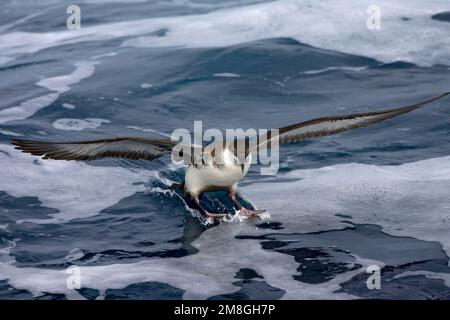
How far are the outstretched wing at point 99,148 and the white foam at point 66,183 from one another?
98cm

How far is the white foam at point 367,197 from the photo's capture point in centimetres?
873

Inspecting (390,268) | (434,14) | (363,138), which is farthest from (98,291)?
(434,14)

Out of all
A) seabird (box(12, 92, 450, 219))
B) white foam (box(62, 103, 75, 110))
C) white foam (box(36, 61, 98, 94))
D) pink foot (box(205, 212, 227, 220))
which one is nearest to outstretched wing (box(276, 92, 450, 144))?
seabird (box(12, 92, 450, 219))

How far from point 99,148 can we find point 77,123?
14.2 ft

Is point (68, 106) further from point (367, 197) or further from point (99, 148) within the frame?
point (367, 197)

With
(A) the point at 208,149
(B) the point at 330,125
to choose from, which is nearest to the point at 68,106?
(A) the point at 208,149

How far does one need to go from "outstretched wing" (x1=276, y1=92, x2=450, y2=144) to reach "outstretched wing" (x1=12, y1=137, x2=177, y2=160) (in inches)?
51.8

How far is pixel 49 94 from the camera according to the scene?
14.3 metres

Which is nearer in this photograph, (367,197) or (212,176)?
(212,176)

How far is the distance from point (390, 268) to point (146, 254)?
8.31 feet

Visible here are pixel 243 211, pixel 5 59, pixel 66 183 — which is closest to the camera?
pixel 243 211

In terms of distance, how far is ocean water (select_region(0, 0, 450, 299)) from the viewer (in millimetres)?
7559

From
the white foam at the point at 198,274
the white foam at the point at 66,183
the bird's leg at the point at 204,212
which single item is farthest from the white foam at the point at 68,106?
the white foam at the point at 198,274

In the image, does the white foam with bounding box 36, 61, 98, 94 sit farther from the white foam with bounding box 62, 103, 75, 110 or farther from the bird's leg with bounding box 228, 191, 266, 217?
the bird's leg with bounding box 228, 191, 266, 217
